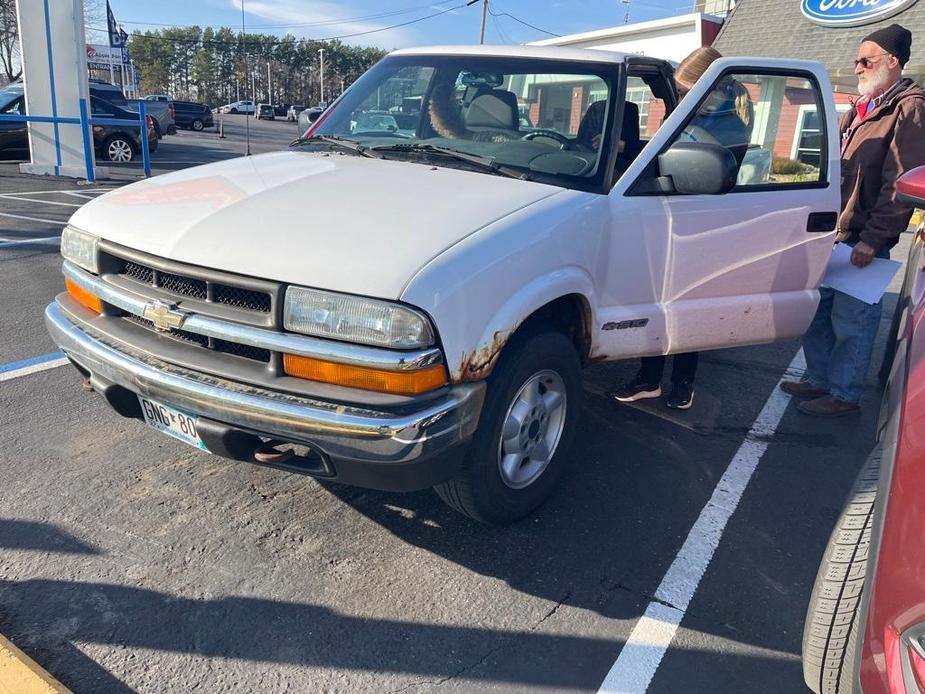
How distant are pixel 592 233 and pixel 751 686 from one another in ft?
5.88

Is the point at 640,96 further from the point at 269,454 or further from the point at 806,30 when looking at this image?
the point at 806,30

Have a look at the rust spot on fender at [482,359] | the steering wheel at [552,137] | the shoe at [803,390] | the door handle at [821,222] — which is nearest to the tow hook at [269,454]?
the rust spot on fender at [482,359]

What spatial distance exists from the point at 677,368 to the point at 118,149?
15.5m

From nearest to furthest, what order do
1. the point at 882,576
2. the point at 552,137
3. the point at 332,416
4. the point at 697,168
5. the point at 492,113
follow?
1. the point at 882,576
2. the point at 332,416
3. the point at 697,168
4. the point at 552,137
5. the point at 492,113

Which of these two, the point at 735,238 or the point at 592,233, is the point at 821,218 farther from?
the point at 592,233

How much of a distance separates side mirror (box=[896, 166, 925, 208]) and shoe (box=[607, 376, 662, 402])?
1.79 meters

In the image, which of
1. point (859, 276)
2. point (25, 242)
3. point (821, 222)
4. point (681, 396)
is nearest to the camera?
point (821, 222)

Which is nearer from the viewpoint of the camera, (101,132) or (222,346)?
(222,346)

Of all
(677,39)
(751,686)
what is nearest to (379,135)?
(751,686)

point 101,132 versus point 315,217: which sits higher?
point 315,217

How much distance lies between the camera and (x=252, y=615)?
2.53 m

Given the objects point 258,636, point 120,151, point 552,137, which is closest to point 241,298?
point 258,636

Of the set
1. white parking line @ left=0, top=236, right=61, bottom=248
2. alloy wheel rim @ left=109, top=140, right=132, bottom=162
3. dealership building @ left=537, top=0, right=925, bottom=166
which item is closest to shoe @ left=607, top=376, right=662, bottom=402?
white parking line @ left=0, top=236, right=61, bottom=248

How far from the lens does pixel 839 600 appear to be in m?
2.03
